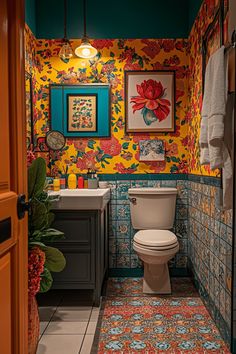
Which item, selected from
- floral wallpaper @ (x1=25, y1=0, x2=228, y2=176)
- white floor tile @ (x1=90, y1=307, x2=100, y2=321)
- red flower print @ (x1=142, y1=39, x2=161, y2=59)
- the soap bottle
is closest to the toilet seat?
white floor tile @ (x1=90, y1=307, x2=100, y2=321)

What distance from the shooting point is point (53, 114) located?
10.7 ft

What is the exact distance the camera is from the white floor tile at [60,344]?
1936mm

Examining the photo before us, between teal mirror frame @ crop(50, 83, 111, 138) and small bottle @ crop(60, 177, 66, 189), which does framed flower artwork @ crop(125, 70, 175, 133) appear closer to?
teal mirror frame @ crop(50, 83, 111, 138)

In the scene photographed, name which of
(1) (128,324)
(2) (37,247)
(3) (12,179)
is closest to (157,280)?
(1) (128,324)

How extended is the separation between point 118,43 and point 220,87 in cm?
170

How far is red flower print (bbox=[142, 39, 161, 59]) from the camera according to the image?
3.22m

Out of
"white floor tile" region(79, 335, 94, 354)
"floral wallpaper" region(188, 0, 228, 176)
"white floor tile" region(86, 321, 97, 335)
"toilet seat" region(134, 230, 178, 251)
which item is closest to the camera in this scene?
"white floor tile" region(79, 335, 94, 354)

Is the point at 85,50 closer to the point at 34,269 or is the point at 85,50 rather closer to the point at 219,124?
the point at 219,124

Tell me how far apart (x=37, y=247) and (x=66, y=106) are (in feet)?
5.97

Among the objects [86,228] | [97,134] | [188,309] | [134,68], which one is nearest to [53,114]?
[97,134]

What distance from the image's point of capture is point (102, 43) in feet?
10.6

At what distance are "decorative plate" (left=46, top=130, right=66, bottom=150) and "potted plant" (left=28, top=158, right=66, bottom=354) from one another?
1.32m

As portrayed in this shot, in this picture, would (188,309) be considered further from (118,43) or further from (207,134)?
(118,43)

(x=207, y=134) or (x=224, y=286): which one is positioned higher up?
(x=207, y=134)
